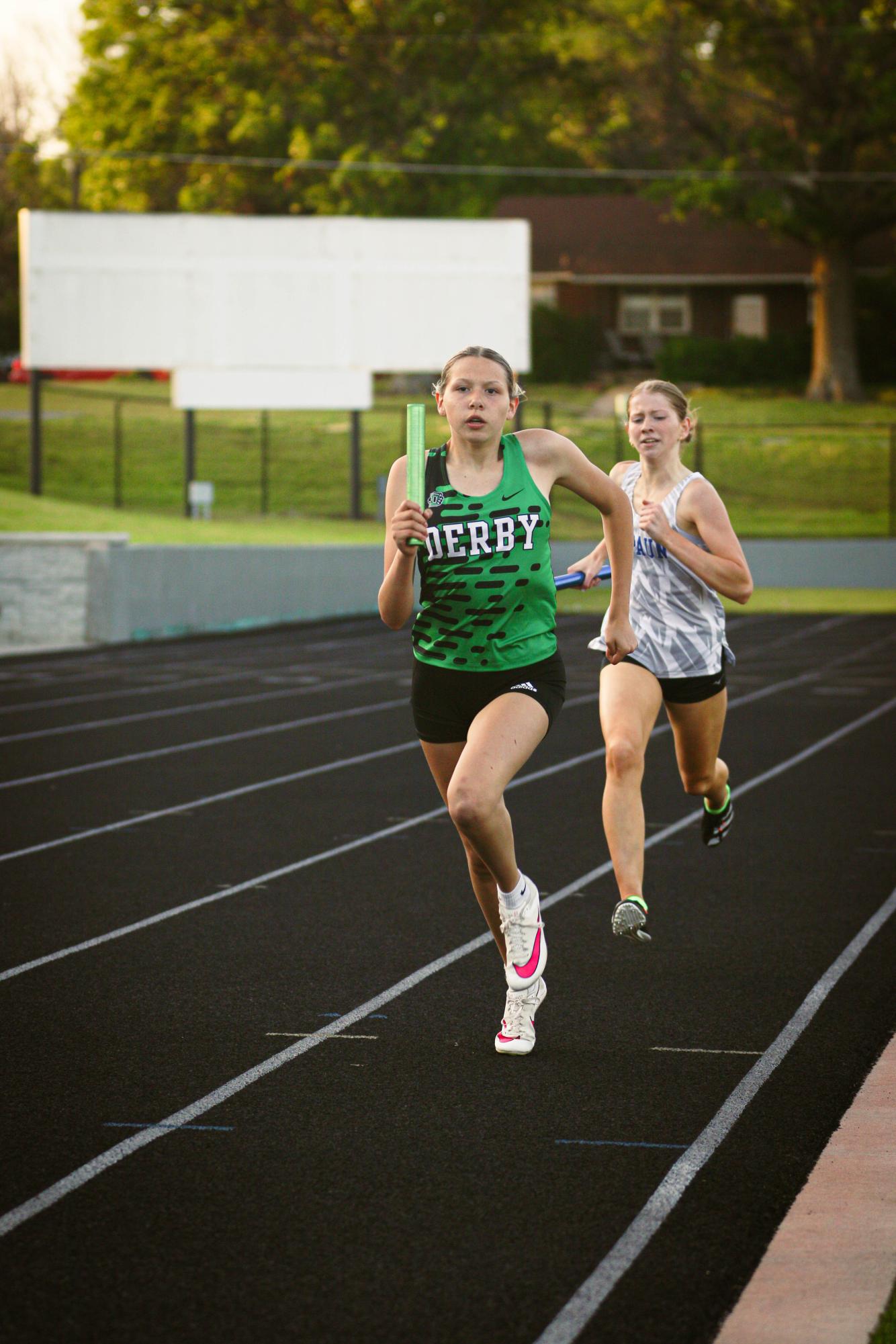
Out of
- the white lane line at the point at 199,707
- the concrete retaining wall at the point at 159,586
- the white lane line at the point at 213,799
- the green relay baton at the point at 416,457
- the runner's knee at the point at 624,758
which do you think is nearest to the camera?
the green relay baton at the point at 416,457

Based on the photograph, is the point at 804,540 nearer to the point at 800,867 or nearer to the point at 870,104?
the point at 870,104

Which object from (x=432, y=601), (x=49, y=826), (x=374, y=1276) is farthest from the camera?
(x=49, y=826)

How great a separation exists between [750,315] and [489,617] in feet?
190

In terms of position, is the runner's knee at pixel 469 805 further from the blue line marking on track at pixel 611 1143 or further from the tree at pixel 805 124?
the tree at pixel 805 124

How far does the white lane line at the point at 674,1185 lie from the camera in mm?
3461

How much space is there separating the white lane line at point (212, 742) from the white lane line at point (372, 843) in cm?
253

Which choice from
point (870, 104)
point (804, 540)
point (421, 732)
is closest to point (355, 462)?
point (804, 540)

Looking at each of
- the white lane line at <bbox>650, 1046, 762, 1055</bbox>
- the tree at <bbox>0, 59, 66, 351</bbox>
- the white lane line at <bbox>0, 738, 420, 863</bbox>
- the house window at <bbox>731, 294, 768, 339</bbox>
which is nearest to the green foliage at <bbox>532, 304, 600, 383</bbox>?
the house window at <bbox>731, 294, 768, 339</bbox>

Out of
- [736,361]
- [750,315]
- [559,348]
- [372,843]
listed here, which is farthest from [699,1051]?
[750,315]

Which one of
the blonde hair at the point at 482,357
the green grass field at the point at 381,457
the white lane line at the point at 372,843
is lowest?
the white lane line at the point at 372,843

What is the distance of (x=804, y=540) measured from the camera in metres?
34.0

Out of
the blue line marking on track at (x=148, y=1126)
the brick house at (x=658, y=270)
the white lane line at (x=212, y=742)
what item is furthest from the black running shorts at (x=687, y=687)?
the brick house at (x=658, y=270)

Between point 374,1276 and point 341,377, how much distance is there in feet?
99.2

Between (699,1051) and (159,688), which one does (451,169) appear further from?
(699,1051)
